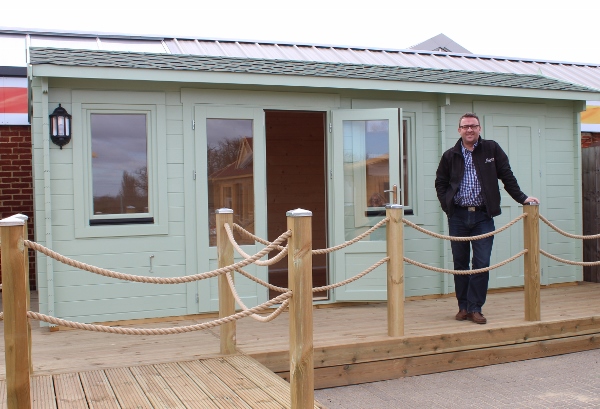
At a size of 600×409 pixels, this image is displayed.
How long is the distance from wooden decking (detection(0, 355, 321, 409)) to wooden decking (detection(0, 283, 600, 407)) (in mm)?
74

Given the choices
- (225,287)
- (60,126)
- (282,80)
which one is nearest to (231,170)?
(282,80)

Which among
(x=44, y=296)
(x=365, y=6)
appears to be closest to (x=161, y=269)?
(x=44, y=296)

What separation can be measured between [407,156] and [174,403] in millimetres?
4213

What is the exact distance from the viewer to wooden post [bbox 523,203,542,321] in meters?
5.41

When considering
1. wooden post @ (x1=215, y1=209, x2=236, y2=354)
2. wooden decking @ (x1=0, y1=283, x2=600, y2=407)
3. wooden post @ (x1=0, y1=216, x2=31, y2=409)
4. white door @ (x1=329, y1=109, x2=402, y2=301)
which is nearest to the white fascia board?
white door @ (x1=329, y1=109, x2=402, y2=301)

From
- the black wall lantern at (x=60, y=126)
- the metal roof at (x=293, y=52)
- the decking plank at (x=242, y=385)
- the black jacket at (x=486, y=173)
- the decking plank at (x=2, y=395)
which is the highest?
the metal roof at (x=293, y=52)

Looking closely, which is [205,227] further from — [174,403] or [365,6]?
[365,6]

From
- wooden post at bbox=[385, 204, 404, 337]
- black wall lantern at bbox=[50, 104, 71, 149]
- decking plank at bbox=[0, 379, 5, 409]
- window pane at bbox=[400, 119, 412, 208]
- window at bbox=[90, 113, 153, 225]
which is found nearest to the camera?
decking plank at bbox=[0, 379, 5, 409]

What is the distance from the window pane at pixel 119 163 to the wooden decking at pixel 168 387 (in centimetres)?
206

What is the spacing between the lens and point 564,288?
7.49 metres

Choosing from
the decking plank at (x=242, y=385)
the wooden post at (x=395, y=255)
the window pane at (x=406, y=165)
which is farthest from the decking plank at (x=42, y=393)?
the window pane at (x=406, y=165)

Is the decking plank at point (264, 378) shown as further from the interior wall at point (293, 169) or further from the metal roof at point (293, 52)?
the interior wall at point (293, 169)

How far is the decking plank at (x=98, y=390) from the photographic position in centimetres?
345

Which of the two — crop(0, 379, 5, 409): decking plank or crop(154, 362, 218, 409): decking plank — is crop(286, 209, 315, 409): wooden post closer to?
crop(154, 362, 218, 409): decking plank
